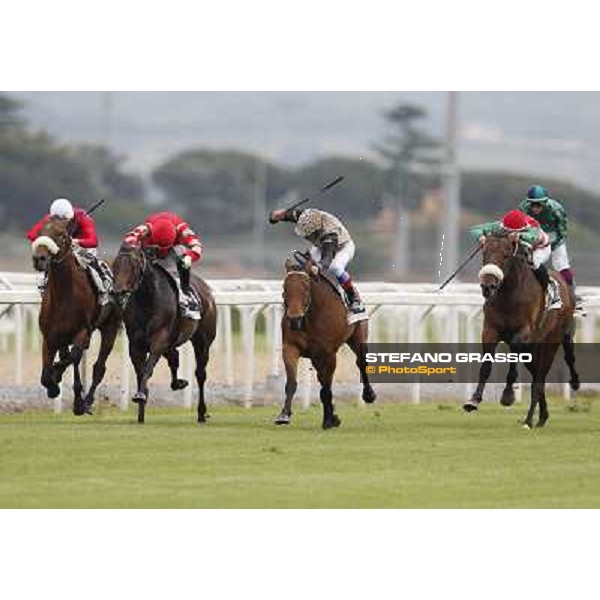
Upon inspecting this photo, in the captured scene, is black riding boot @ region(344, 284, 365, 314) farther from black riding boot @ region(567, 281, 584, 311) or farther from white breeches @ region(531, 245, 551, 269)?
black riding boot @ region(567, 281, 584, 311)

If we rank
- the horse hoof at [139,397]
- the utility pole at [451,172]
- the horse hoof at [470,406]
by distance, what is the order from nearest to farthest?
the horse hoof at [470,406]
the horse hoof at [139,397]
the utility pole at [451,172]

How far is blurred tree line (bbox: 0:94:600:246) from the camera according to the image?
73.2 m

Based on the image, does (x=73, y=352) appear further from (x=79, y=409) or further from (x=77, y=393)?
(x=79, y=409)

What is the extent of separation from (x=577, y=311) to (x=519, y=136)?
271ft

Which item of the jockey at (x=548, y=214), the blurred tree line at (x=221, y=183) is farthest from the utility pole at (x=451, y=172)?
the blurred tree line at (x=221, y=183)

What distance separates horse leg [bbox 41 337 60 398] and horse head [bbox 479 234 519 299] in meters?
3.28

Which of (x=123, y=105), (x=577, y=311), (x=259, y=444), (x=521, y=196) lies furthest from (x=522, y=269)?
(x=123, y=105)

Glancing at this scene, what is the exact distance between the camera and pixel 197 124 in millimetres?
99438

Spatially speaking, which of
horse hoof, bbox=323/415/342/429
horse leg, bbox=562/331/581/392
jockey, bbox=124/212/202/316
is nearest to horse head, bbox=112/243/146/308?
jockey, bbox=124/212/202/316

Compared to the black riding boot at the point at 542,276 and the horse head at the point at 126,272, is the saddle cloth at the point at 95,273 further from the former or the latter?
the black riding boot at the point at 542,276

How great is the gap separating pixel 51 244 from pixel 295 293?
184 cm

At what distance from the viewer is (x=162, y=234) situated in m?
17.8

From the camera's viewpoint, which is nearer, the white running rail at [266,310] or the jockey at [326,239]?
the jockey at [326,239]

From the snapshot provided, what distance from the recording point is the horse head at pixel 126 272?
56.1 ft
